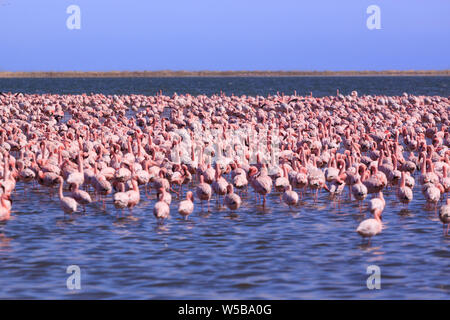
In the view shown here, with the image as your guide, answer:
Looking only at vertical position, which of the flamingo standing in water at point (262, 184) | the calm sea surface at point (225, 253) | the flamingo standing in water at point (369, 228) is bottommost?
the calm sea surface at point (225, 253)

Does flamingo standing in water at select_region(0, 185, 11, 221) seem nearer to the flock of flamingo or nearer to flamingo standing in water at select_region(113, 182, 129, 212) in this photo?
the flock of flamingo

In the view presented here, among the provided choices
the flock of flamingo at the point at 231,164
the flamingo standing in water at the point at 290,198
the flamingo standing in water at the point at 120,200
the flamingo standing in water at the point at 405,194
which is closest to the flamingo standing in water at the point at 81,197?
the flock of flamingo at the point at 231,164

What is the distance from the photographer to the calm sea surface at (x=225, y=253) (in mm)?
12539

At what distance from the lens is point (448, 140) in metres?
28.8

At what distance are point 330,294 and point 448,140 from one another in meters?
18.1

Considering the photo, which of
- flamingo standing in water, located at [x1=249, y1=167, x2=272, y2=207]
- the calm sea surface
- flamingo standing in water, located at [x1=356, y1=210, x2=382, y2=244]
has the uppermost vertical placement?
flamingo standing in water, located at [x1=249, y1=167, x2=272, y2=207]

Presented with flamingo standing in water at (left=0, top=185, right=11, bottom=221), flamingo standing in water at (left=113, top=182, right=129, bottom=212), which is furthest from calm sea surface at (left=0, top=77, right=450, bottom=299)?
flamingo standing in water at (left=113, top=182, right=129, bottom=212)

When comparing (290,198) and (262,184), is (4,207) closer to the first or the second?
(262,184)

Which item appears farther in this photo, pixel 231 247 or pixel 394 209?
pixel 394 209

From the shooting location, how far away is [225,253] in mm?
14992

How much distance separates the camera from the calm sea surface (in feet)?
41.1

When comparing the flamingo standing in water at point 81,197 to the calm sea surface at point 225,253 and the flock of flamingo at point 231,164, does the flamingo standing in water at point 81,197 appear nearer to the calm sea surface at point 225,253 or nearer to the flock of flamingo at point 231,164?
the flock of flamingo at point 231,164
